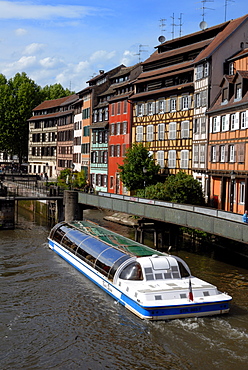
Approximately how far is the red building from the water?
99.7 ft

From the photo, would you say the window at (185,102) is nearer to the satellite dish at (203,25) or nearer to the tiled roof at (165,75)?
the tiled roof at (165,75)

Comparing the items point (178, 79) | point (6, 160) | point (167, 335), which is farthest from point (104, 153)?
point (6, 160)

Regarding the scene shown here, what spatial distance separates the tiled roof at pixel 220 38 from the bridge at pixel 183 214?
13.6 m

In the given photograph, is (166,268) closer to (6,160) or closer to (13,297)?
(13,297)

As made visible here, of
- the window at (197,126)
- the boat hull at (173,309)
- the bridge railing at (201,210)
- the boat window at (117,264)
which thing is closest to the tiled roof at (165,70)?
the window at (197,126)

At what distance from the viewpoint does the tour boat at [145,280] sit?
68.5 feet

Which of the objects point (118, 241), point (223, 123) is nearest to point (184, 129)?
point (223, 123)

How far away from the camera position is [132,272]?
77.1ft

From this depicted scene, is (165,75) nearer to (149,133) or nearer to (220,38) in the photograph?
(149,133)

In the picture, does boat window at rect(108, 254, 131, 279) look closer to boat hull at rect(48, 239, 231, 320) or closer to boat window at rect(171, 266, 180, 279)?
boat hull at rect(48, 239, 231, 320)

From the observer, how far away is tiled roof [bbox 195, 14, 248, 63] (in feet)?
139

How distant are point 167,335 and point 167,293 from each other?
7.11 feet

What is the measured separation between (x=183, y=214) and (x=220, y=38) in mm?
18526

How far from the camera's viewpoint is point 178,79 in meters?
48.2
